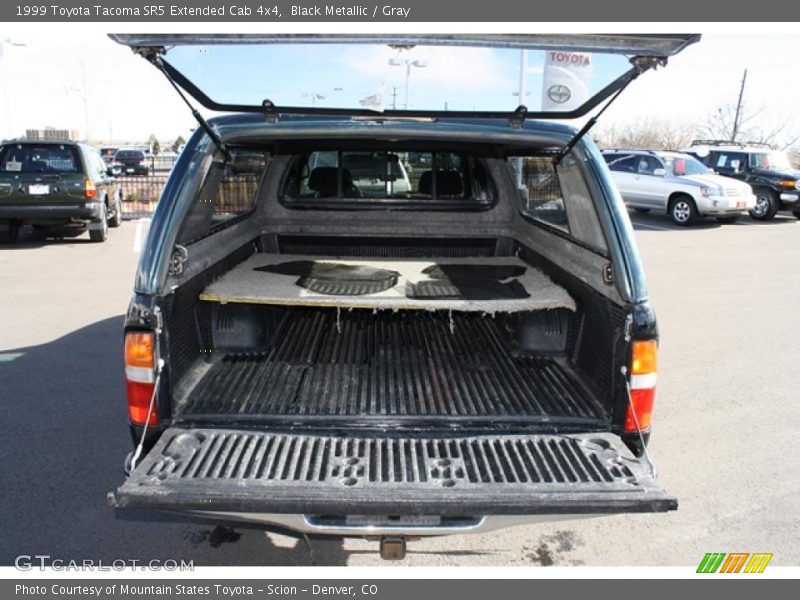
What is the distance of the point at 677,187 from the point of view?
16.0 meters

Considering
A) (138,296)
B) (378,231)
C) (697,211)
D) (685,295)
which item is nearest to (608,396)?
(138,296)

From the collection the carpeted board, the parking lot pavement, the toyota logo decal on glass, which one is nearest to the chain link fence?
the parking lot pavement

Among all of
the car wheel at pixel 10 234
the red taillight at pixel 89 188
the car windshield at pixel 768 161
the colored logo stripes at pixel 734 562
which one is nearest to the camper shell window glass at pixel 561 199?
the colored logo stripes at pixel 734 562

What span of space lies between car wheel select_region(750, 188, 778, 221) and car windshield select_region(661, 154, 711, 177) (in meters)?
2.11

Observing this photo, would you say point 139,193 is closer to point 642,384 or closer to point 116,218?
point 116,218

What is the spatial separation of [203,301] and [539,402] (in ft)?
5.92

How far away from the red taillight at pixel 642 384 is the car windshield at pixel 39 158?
11.3m

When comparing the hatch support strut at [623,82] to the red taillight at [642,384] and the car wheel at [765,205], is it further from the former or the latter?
the car wheel at [765,205]

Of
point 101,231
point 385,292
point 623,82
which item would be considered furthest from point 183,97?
point 101,231

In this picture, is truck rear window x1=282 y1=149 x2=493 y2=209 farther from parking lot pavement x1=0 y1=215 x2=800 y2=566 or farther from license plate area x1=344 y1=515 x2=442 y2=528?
license plate area x1=344 y1=515 x2=442 y2=528

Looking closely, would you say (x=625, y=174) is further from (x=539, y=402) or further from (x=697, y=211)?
(x=539, y=402)

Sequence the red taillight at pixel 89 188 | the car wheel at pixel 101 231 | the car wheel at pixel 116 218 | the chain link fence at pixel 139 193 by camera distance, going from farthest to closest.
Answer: the chain link fence at pixel 139 193
the car wheel at pixel 116 218
the car wheel at pixel 101 231
the red taillight at pixel 89 188

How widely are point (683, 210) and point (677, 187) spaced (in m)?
0.61

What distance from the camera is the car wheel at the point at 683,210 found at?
15.8 meters
